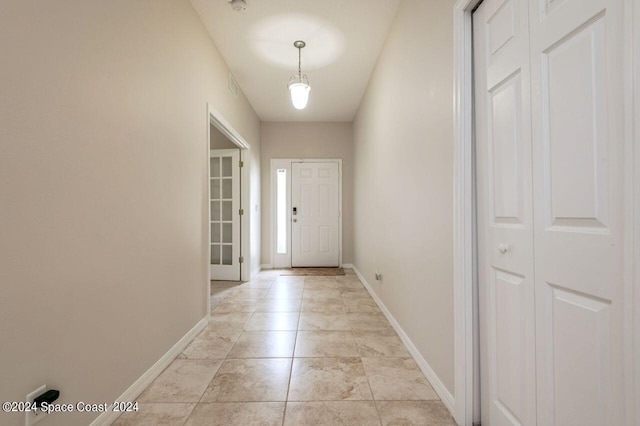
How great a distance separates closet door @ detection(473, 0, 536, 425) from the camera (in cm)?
108

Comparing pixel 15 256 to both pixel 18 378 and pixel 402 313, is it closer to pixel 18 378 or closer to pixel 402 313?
pixel 18 378

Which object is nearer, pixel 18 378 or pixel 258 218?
pixel 18 378

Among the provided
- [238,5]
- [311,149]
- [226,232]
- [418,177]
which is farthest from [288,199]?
[418,177]

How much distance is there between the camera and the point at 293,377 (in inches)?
72.2

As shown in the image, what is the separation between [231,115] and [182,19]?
1.36m

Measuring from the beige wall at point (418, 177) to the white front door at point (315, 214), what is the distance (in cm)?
221

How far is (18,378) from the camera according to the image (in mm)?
1015

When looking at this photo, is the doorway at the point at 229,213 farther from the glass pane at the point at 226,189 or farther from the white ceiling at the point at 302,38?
the white ceiling at the point at 302,38

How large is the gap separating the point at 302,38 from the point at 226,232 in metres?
2.95

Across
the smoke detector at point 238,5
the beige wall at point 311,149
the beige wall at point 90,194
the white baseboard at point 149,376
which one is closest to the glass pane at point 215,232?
the beige wall at point 311,149

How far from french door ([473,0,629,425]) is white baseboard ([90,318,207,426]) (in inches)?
69.2

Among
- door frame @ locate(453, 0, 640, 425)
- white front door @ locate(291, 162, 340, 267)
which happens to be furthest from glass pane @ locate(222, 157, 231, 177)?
door frame @ locate(453, 0, 640, 425)

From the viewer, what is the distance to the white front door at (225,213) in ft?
15.0

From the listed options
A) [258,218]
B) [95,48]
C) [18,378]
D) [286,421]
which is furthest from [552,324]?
[258,218]
